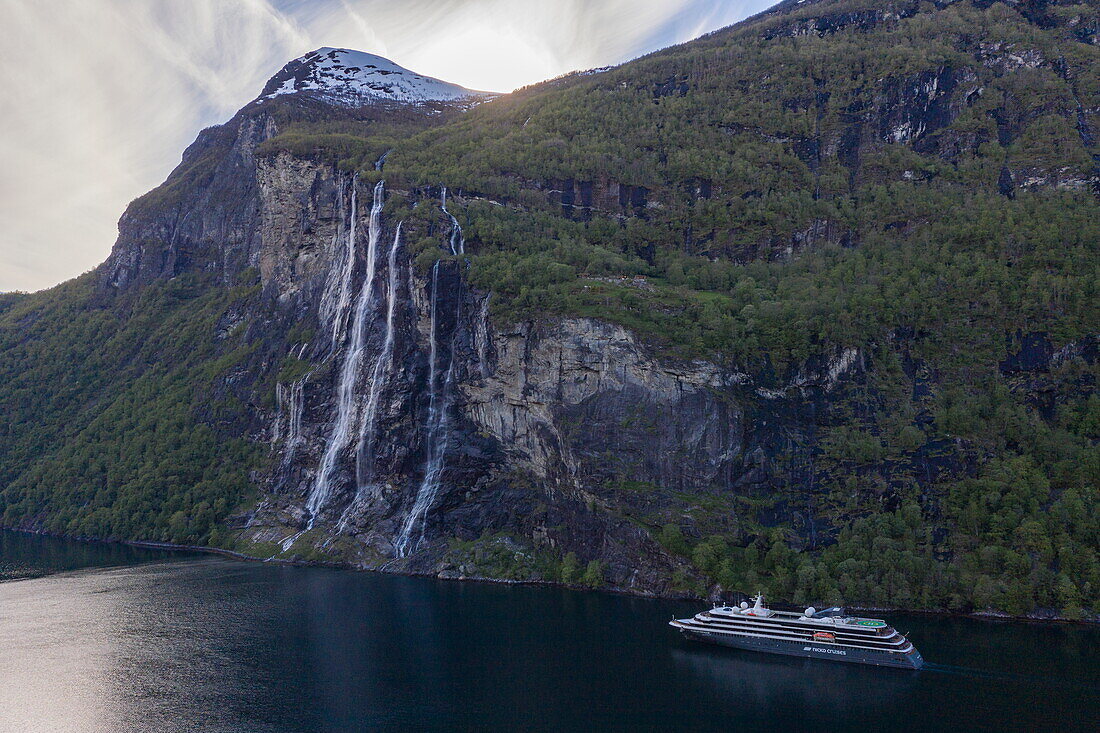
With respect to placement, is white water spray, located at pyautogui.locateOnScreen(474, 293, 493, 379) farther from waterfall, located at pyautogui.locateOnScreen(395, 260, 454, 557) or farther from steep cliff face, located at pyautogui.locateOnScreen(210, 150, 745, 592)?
waterfall, located at pyautogui.locateOnScreen(395, 260, 454, 557)

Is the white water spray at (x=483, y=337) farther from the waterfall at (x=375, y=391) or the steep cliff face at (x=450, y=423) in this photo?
the waterfall at (x=375, y=391)

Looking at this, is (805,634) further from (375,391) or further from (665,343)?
(375,391)

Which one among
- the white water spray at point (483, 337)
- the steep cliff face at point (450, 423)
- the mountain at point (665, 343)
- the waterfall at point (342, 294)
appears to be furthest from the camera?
the waterfall at point (342, 294)

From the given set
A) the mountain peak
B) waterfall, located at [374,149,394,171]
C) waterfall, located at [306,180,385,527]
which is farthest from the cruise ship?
the mountain peak

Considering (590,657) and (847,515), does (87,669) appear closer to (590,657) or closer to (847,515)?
(590,657)

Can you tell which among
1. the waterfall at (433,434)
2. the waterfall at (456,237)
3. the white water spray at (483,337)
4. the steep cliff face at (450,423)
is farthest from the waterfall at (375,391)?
the white water spray at (483,337)
